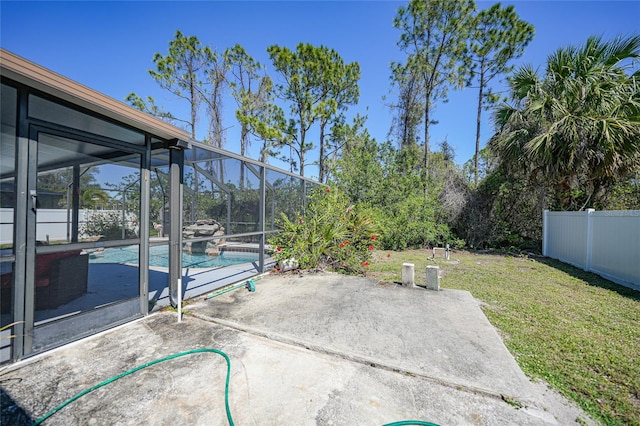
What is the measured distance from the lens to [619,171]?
21.7 ft

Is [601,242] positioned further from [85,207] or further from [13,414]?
[85,207]

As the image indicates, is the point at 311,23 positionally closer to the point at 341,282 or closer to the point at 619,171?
the point at 341,282

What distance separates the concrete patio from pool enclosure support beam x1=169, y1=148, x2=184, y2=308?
0.53 metres

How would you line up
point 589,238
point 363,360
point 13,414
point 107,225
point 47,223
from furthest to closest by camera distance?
point 589,238 → point 107,225 → point 47,223 → point 363,360 → point 13,414

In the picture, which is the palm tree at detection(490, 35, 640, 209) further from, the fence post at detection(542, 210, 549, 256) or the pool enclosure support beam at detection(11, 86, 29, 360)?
the pool enclosure support beam at detection(11, 86, 29, 360)

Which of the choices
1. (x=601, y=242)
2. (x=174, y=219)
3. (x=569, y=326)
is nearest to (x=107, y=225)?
(x=174, y=219)

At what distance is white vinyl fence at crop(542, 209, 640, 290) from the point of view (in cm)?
480

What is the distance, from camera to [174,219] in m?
3.62

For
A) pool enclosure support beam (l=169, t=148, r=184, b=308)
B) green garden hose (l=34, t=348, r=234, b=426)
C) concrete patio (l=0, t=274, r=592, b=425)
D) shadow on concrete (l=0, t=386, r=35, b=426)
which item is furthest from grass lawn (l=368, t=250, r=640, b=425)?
pool enclosure support beam (l=169, t=148, r=184, b=308)

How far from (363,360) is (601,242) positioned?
6700 mm

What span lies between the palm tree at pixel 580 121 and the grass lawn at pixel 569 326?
108 inches

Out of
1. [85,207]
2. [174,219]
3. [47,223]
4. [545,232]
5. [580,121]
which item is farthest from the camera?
[545,232]

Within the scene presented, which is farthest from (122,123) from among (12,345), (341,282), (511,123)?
(511,123)

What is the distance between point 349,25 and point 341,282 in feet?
27.1
